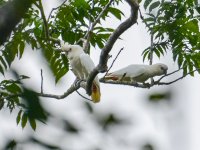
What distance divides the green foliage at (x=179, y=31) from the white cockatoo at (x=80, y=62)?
1.38 feet

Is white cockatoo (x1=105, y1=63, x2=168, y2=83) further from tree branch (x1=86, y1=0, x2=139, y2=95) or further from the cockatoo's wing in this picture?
tree branch (x1=86, y1=0, x2=139, y2=95)

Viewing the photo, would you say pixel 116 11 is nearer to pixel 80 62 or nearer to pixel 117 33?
pixel 80 62

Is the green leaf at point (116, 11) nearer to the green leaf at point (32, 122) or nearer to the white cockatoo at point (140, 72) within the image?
the white cockatoo at point (140, 72)

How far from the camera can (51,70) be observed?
0.77m

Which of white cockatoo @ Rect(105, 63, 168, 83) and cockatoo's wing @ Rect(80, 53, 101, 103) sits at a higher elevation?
cockatoo's wing @ Rect(80, 53, 101, 103)

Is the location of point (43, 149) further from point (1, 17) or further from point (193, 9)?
point (193, 9)

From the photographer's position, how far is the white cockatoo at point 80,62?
3.73 meters

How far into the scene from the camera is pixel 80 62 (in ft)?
12.8

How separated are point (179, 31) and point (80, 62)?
791 millimetres

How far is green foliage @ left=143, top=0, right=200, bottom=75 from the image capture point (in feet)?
11.6

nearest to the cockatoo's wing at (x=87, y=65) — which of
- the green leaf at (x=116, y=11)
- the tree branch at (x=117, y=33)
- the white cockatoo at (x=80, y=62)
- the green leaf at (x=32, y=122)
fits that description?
the white cockatoo at (x=80, y=62)

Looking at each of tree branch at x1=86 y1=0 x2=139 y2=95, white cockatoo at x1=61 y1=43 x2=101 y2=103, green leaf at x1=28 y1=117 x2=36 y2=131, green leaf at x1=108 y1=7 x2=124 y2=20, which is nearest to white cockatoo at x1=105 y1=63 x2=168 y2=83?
white cockatoo at x1=61 y1=43 x2=101 y2=103

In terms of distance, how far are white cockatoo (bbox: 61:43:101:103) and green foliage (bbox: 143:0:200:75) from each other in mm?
420

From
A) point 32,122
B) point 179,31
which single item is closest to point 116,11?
point 179,31
